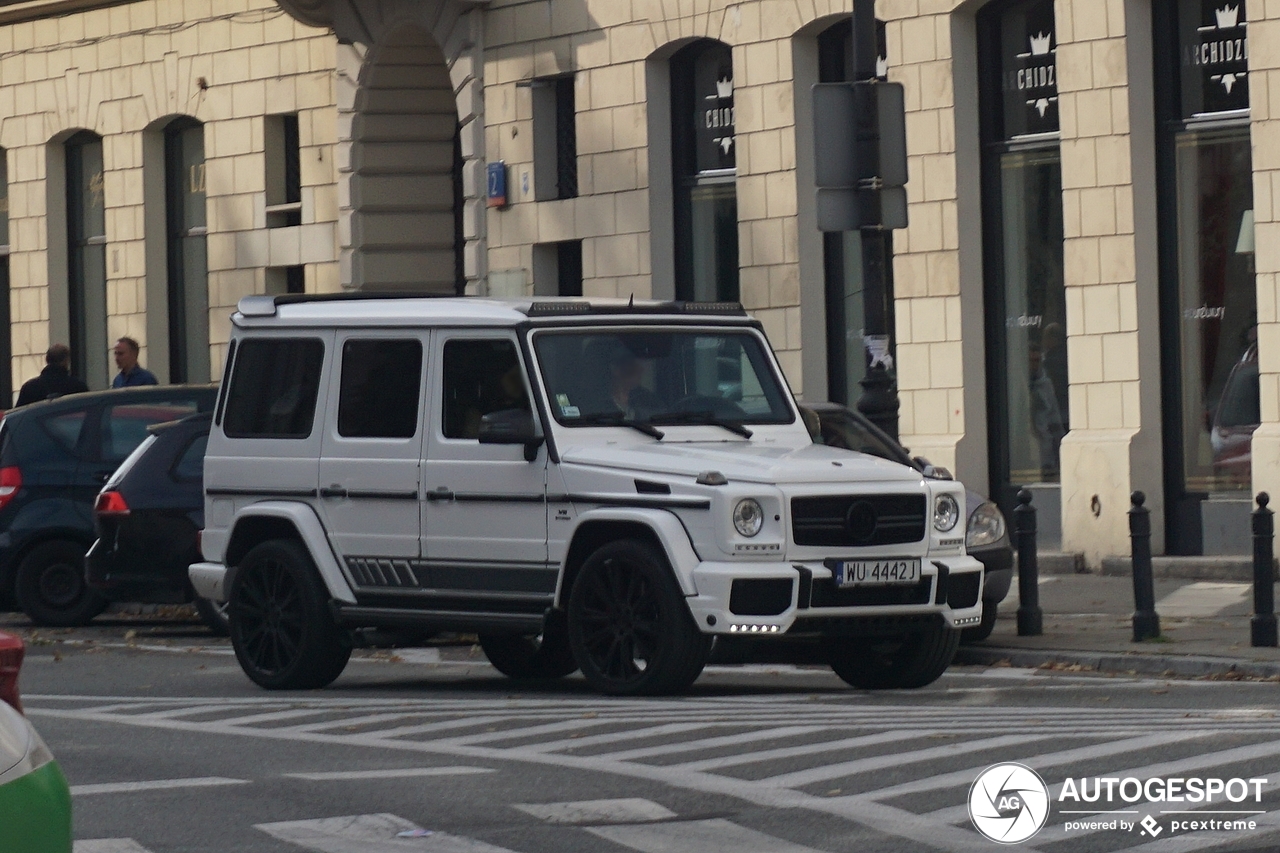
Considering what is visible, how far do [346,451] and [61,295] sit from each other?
2103 centimetres

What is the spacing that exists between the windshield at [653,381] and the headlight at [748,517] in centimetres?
115

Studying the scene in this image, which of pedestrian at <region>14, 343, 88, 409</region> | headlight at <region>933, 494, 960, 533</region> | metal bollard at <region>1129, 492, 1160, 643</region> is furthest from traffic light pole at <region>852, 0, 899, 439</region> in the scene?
pedestrian at <region>14, 343, 88, 409</region>

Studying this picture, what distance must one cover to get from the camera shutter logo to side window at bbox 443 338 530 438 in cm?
430

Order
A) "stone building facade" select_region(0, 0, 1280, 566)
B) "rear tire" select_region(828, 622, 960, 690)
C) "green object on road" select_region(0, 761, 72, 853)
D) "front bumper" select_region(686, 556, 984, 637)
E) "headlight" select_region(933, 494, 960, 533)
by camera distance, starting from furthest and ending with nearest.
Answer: "stone building facade" select_region(0, 0, 1280, 566), "rear tire" select_region(828, 622, 960, 690), "headlight" select_region(933, 494, 960, 533), "front bumper" select_region(686, 556, 984, 637), "green object on road" select_region(0, 761, 72, 853)

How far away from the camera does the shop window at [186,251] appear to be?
31016 millimetres

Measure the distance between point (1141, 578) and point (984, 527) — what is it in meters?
0.90

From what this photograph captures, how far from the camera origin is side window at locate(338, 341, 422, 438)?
13094 millimetres

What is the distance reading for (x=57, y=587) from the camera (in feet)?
61.2

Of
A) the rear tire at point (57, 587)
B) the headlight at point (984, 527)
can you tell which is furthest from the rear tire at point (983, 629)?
the rear tire at point (57, 587)

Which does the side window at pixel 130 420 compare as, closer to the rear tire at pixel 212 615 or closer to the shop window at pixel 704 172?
the rear tire at pixel 212 615

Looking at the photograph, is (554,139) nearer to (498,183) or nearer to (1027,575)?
(498,183)

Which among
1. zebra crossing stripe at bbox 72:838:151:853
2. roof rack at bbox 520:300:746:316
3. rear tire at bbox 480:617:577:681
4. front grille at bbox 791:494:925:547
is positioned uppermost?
roof rack at bbox 520:300:746:316

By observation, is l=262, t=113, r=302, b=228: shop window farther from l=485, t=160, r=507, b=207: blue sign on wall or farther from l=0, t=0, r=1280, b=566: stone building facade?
l=485, t=160, r=507, b=207: blue sign on wall

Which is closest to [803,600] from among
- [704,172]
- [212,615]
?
[212,615]
